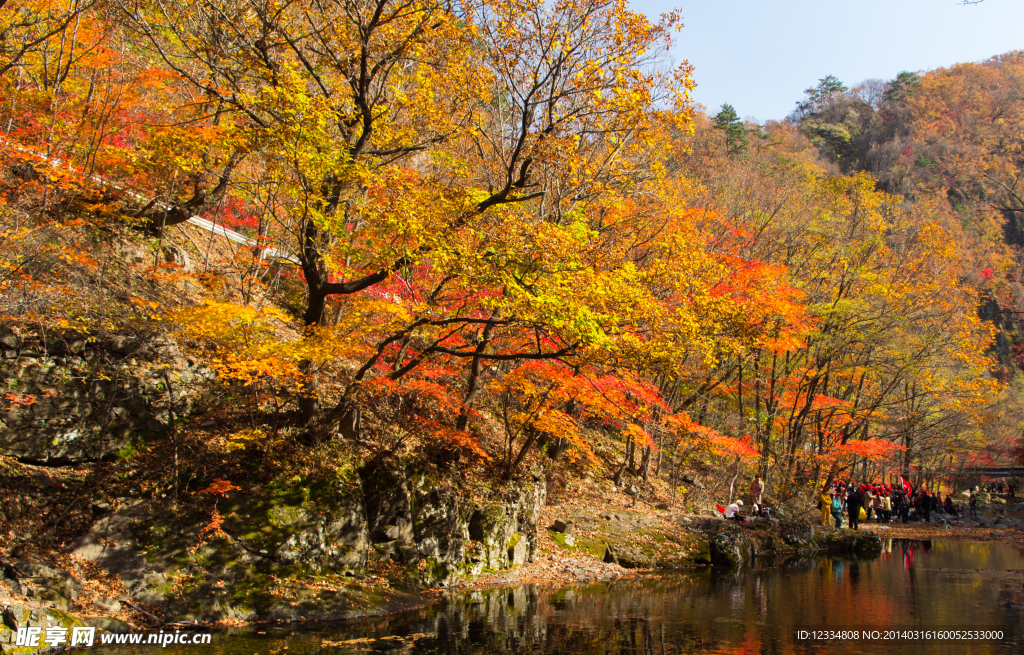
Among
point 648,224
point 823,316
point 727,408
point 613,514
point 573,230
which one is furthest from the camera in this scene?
point 727,408

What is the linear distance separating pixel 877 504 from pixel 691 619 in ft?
66.1

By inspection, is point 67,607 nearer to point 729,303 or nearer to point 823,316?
point 729,303

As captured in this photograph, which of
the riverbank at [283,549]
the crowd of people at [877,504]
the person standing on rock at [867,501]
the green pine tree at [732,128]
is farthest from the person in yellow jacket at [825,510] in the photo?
the green pine tree at [732,128]

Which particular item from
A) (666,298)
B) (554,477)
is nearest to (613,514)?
(554,477)

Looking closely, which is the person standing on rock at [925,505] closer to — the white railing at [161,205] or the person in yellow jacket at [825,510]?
the person in yellow jacket at [825,510]

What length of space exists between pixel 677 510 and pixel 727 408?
7433 mm

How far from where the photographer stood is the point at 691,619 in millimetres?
8289

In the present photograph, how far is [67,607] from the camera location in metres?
6.55

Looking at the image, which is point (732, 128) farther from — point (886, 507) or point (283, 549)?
point (283, 549)

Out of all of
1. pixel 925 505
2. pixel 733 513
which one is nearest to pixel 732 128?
pixel 925 505

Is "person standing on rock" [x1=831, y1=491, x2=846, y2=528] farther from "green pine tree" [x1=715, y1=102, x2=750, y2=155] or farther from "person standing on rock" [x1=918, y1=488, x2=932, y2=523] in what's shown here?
"green pine tree" [x1=715, y1=102, x2=750, y2=155]

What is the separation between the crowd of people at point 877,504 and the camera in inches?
779

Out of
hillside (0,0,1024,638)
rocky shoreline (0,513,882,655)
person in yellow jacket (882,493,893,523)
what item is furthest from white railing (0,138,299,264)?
person in yellow jacket (882,493,893,523)

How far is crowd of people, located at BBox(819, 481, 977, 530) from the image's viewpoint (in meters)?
19.8
